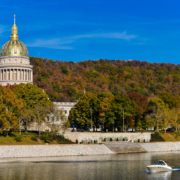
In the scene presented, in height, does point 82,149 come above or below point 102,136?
below

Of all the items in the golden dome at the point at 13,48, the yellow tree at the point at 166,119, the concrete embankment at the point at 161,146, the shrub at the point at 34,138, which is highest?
the golden dome at the point at 13,48

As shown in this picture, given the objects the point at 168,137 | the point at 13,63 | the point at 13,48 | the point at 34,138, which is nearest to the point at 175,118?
the point at 168,137

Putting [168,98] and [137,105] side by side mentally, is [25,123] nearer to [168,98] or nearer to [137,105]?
[137,105]

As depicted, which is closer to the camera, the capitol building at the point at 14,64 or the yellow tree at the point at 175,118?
the yellow tree at the point at 175,118

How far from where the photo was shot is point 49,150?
9469 cm

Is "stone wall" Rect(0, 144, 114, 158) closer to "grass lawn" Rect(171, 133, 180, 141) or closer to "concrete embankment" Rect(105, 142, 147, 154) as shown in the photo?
"concrete embankment" Rect(105, 142, 147, 154)

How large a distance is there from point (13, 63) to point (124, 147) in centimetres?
7131

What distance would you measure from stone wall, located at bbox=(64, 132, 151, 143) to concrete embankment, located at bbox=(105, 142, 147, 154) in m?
4.05

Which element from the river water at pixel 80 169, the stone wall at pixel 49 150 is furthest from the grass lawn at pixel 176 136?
the river water at pixel 80 169

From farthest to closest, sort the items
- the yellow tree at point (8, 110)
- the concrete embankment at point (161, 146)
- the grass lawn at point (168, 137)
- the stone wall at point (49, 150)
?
the grass lawn at point (168, 137) → the concrete embankment at point (161, 146) → the yellow tree at point (8, 110) → the stone wall at point (49, 150)

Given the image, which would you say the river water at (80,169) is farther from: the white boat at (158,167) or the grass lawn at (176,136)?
the grass lawn at (176,136)

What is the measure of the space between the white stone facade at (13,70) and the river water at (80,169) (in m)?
78.6

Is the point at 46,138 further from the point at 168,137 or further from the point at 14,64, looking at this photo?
the point at 14,64

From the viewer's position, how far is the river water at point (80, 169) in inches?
2617
